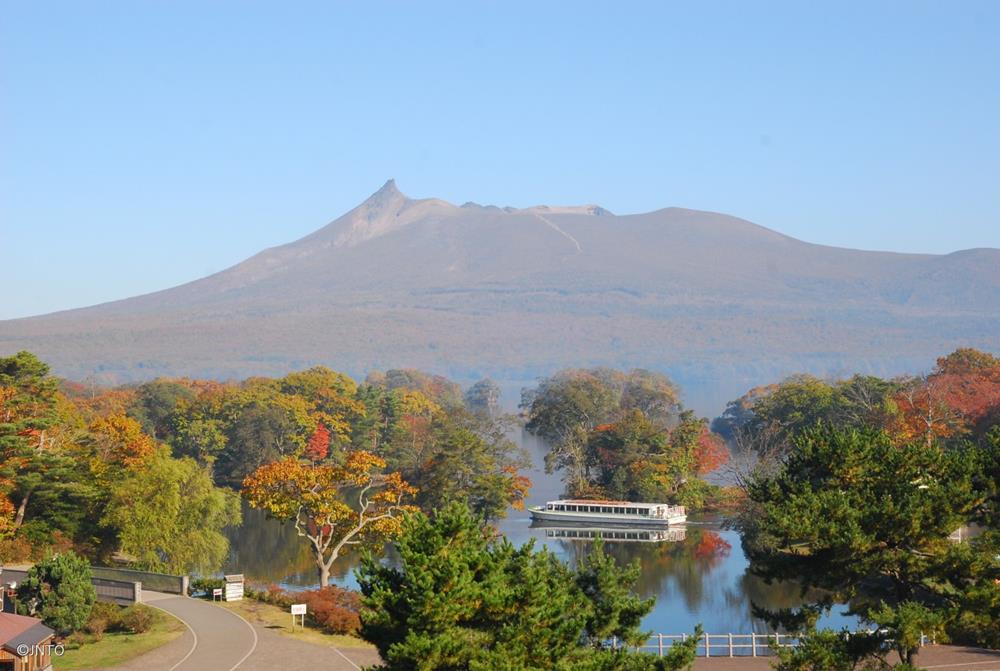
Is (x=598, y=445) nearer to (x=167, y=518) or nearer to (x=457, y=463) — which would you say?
(x=457, y=463)

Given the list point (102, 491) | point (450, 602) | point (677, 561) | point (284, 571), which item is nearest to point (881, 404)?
point (677, 561)

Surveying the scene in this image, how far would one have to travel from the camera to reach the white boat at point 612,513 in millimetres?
87562

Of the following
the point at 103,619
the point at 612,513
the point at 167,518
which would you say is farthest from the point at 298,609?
the point at 612,513

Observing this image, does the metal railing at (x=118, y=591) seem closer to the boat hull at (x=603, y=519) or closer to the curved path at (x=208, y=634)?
the curved path at (x=208, y=634)

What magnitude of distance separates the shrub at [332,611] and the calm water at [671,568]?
13.4 m

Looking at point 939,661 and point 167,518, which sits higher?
point 167,518

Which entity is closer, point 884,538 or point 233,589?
point 884,538

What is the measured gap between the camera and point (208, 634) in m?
45.1

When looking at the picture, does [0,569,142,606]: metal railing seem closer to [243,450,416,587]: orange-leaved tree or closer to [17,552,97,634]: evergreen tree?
[17,552,97,634]: evergreen tree

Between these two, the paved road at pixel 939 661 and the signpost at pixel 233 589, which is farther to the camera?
the signpost at pixel 233 589

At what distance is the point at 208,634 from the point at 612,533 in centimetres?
4489

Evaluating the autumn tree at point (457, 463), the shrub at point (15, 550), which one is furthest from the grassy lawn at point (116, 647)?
the autumn tree at point (457, 463)

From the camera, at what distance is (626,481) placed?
310ft

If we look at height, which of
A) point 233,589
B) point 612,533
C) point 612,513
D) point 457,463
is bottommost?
point 612,533
